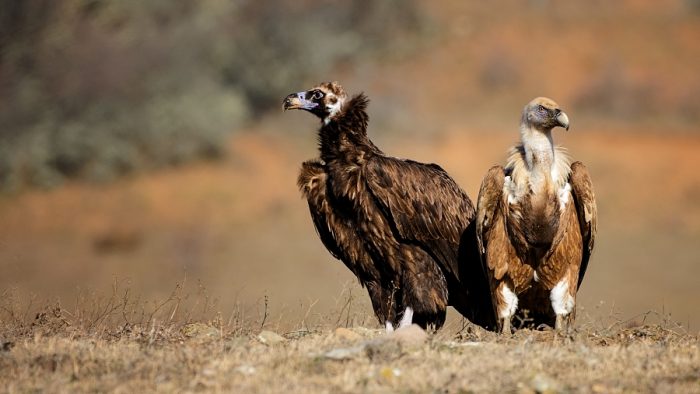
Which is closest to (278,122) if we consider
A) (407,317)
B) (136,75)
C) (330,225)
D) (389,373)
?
(136,75)

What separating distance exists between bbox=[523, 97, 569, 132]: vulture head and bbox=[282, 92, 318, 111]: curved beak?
2034 millimetres

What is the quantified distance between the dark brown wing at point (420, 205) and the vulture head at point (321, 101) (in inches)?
32.4

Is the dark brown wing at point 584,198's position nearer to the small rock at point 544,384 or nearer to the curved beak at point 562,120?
the curved beak at point 562,120

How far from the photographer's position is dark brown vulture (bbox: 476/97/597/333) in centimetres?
833

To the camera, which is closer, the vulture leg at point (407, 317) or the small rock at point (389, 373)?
the small rock at point (389, 373)

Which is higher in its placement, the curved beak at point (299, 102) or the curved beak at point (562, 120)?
the curved beak at point (299, 102)

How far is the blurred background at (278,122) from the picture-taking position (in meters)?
23.6

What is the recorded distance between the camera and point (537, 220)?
8.27m

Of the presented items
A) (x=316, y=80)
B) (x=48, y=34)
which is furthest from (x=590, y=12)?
(x=48, y=34)

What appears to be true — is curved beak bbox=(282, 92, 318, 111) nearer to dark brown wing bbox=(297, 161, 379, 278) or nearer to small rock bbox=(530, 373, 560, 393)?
dark brown wing bbox=(297, 161, 379, 278)

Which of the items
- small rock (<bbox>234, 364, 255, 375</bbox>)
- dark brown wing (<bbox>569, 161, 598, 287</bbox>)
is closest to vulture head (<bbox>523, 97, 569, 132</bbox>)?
dark brown wing (<bbox>569, 161, 598, 287</bbox>)

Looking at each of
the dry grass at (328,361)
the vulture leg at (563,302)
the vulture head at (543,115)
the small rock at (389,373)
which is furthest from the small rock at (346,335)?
the vulture head at (543,115)

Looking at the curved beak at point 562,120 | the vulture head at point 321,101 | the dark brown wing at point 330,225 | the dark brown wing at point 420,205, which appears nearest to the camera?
the curved beak at point 562,120

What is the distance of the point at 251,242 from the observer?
25141 mm
